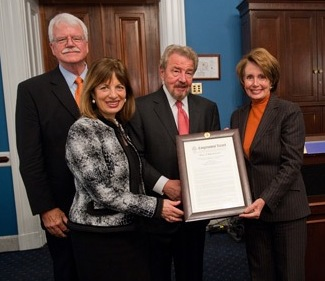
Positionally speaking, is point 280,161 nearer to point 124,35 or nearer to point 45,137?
point 45,137

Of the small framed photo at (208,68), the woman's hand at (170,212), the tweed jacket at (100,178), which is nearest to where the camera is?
the tweed jacket at (100,178)

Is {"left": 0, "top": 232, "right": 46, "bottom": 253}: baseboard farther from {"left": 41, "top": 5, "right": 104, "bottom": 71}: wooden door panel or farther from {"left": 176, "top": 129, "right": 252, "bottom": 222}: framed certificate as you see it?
{"left": 176, "top": 129, "right": 252, "bottom": 222}: framed certificate

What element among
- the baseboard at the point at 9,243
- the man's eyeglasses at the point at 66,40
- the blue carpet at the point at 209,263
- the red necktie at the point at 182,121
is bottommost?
the blue carpet at the point at 209,263

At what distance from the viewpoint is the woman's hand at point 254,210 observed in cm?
135

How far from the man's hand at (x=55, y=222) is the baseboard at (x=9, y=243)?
1.84m

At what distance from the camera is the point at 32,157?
55.8 inches

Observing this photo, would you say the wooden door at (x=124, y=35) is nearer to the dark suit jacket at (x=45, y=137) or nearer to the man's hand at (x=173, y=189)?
the dark suit jacket at (x=45, y=137)

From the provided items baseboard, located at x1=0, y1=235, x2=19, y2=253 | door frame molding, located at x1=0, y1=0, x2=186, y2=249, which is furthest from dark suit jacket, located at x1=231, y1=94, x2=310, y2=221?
baseboard, located at x1=0, y1=235, x2=19, y2=253

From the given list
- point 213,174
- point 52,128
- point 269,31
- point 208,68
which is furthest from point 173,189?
point 269,31

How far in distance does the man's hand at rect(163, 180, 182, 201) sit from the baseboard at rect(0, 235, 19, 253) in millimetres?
2169

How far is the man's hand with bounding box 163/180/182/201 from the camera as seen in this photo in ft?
4.63

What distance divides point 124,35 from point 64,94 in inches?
74.8

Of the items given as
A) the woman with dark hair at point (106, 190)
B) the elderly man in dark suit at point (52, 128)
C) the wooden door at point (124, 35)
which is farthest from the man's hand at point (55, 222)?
the wooden door at point (124, 35)

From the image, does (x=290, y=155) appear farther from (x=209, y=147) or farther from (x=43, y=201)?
(x=43, y=201)
